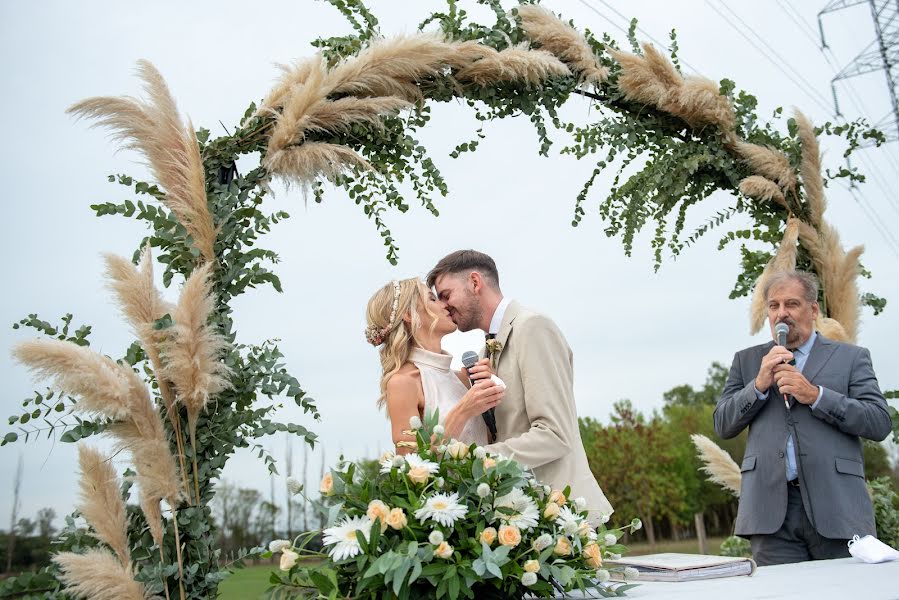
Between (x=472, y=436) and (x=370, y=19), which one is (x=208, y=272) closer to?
(x=472, y=436)

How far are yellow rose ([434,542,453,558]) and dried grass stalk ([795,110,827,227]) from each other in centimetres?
480

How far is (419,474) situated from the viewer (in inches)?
97.8

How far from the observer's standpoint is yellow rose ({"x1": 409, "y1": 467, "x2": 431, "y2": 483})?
248 centimetres

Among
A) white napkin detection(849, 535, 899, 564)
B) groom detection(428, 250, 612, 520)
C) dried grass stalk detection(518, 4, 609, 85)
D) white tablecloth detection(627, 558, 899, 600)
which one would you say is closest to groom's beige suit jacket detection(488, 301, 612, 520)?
groom detection(428, 250, 612, 520)

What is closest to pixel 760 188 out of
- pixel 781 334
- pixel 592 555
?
pixel 781 334

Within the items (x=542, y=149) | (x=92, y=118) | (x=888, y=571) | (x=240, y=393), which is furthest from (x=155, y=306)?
(x=888, y=571)

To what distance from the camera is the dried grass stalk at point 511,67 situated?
4.55m

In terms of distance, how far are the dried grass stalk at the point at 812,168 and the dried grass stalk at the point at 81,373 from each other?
16.2 feet

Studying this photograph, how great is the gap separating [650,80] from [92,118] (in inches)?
131

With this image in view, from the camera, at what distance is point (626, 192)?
5.86 meters

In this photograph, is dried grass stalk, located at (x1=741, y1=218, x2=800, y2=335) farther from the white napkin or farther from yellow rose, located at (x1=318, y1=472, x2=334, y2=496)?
yellow rose, located at (x1=318, y1=472, x2=334, y2=496)

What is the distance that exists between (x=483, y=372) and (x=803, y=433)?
2.22 m

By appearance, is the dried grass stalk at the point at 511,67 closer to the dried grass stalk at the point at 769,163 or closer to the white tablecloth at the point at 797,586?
the dried grass stalk at the point at 769,163

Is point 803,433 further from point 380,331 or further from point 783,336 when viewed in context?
point 380,331
